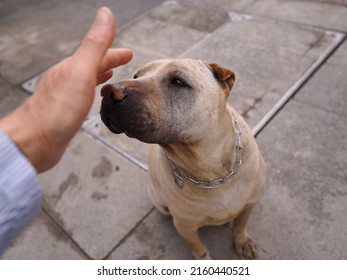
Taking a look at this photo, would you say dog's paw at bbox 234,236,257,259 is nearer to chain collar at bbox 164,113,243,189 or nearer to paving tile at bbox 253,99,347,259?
paving tile at bbox 253,99,347,259

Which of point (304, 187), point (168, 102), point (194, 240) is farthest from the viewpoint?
point (304, 187)

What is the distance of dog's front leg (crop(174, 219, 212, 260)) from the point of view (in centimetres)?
243

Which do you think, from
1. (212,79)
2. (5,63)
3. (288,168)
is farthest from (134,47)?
(212,79)

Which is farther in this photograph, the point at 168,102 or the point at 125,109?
the point at 168,102

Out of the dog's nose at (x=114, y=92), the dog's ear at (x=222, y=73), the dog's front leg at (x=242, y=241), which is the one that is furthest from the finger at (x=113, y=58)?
the dog's front leg at (x=242, y=241)

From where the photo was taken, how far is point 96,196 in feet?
11.0

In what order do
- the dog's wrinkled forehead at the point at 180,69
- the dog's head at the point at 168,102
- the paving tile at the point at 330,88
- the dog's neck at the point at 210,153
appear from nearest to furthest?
the dog's head at the point at 168,102 < the dog's wrinkled forehead at the point at 180,69 < the dog's neck at the point at 210,153 < the paving tile at the point at 330,88

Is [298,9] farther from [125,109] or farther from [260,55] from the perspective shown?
[125,109]

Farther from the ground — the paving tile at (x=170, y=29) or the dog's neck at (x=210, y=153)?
the dog's neck at (x=210, y=153)

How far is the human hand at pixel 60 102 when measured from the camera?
1.18 meters

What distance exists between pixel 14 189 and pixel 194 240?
171cm

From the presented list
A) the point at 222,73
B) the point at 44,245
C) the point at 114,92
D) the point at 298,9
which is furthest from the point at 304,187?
the point at 298,9

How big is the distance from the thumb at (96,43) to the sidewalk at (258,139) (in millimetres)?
2067

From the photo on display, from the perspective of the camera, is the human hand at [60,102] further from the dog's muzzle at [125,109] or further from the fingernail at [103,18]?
the dog's muzzle at [125,109]
